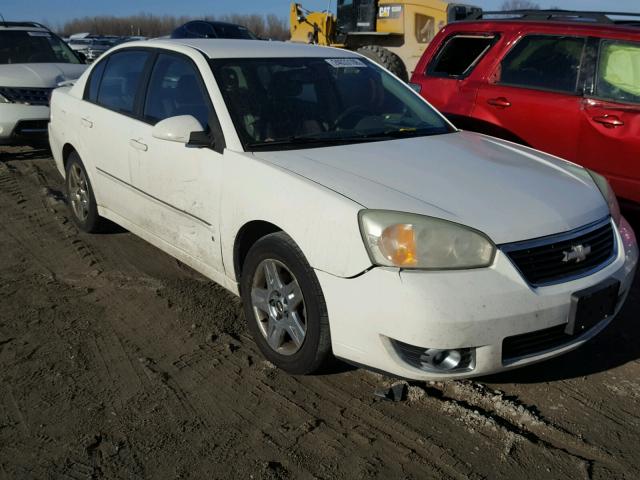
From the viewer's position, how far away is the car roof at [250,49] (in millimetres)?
4195

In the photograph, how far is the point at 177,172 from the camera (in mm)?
3980

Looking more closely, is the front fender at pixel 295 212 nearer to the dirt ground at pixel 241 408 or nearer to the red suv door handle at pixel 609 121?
the dirt ground at pixel 241 408

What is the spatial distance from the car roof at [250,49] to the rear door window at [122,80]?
16cm

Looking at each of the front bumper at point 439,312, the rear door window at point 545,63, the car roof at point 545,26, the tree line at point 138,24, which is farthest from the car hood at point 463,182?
the tree line at point 138,24

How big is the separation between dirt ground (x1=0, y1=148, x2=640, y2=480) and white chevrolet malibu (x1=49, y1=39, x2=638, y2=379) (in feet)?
0.91

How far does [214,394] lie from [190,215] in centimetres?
115

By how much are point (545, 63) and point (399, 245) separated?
11.7 ft

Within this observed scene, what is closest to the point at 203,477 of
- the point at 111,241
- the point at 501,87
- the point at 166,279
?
the point at 166,279

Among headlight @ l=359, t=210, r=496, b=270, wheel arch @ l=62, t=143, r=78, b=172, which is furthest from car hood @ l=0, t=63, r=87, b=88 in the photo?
headlight @ l=359, t=210, r=496, b=270

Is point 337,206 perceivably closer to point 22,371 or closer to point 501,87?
point 22,371

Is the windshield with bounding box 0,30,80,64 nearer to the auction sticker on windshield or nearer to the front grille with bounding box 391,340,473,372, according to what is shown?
the auction sticker on windshield

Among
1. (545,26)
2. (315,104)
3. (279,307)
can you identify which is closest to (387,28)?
(545,26)

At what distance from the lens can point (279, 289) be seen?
334 cm

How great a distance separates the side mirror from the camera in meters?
3.75
